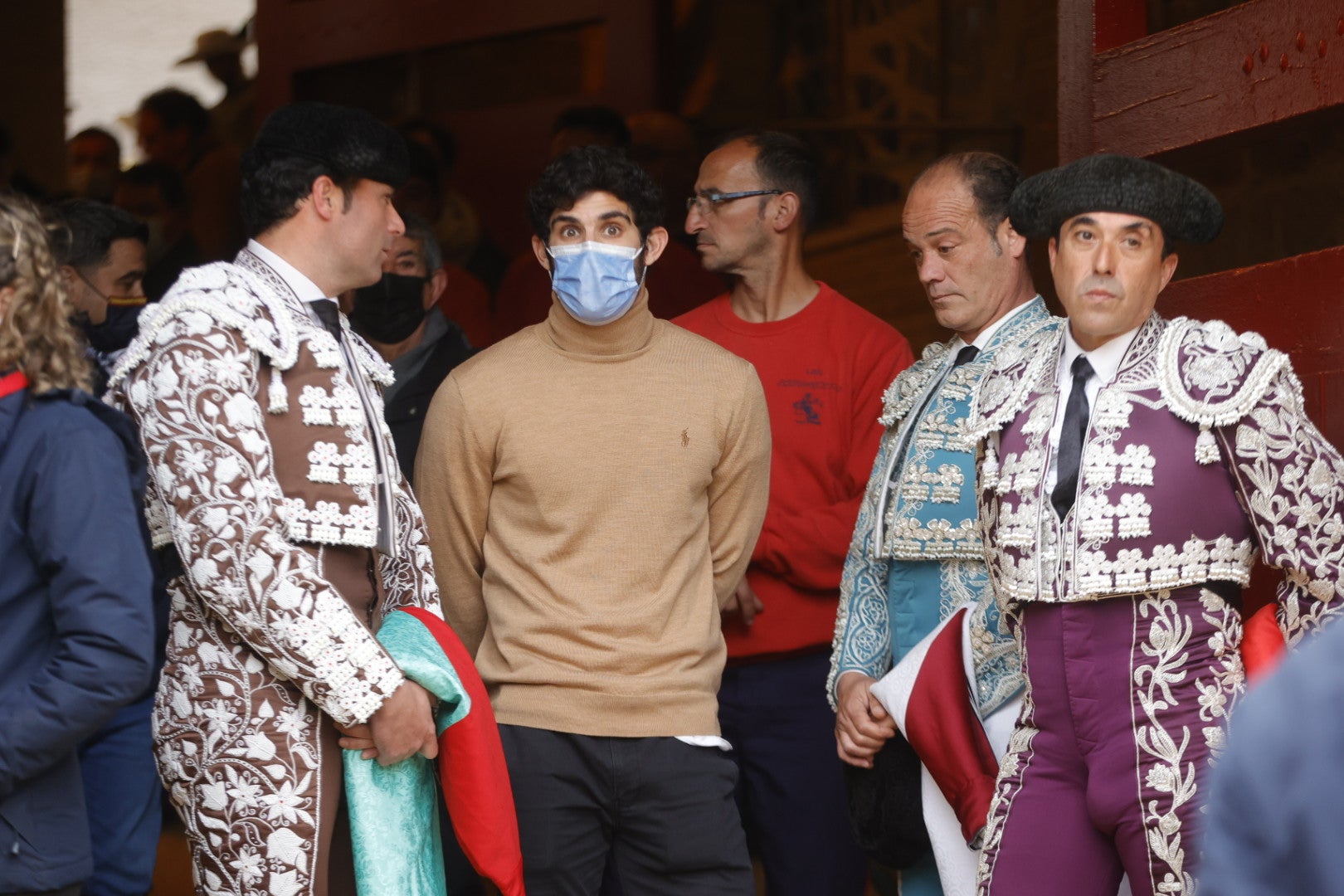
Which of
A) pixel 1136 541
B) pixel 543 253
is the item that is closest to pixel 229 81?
pixel 543 253

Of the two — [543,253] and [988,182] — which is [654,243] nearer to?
[543,253]

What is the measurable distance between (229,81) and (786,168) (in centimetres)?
492

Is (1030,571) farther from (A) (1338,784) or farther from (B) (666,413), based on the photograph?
(A) (1338,784)

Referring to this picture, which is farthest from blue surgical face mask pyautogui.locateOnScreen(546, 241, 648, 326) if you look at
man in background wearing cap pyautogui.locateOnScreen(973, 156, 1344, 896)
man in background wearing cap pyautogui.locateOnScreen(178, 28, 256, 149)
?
man in background wearing cap pyautogui.locateOnScreen(178, 28, 256, 149)

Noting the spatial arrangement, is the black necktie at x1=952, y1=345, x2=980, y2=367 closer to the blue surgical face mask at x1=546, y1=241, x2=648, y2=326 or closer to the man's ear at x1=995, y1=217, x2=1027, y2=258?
the man's ear at x1=995, y1=217, x2=1027, y2=258

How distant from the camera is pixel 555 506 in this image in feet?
10.7

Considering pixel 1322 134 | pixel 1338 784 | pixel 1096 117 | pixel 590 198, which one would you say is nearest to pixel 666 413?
pixel 590 198

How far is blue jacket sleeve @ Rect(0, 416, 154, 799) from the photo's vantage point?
7.97 ft

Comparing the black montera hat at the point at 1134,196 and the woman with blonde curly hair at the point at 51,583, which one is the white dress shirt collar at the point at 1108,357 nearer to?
the black montera hat at the point at 1134,196

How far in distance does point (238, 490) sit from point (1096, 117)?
2131mm

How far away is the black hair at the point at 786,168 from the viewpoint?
433cm

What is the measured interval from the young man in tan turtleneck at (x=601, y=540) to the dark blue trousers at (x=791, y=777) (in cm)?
48

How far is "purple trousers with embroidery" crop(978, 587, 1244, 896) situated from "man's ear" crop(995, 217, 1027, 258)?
3.39 ft

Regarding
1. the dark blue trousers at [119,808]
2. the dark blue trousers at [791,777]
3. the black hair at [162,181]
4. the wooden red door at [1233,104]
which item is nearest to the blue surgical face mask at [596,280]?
the dark blue trousers at [791,777]
